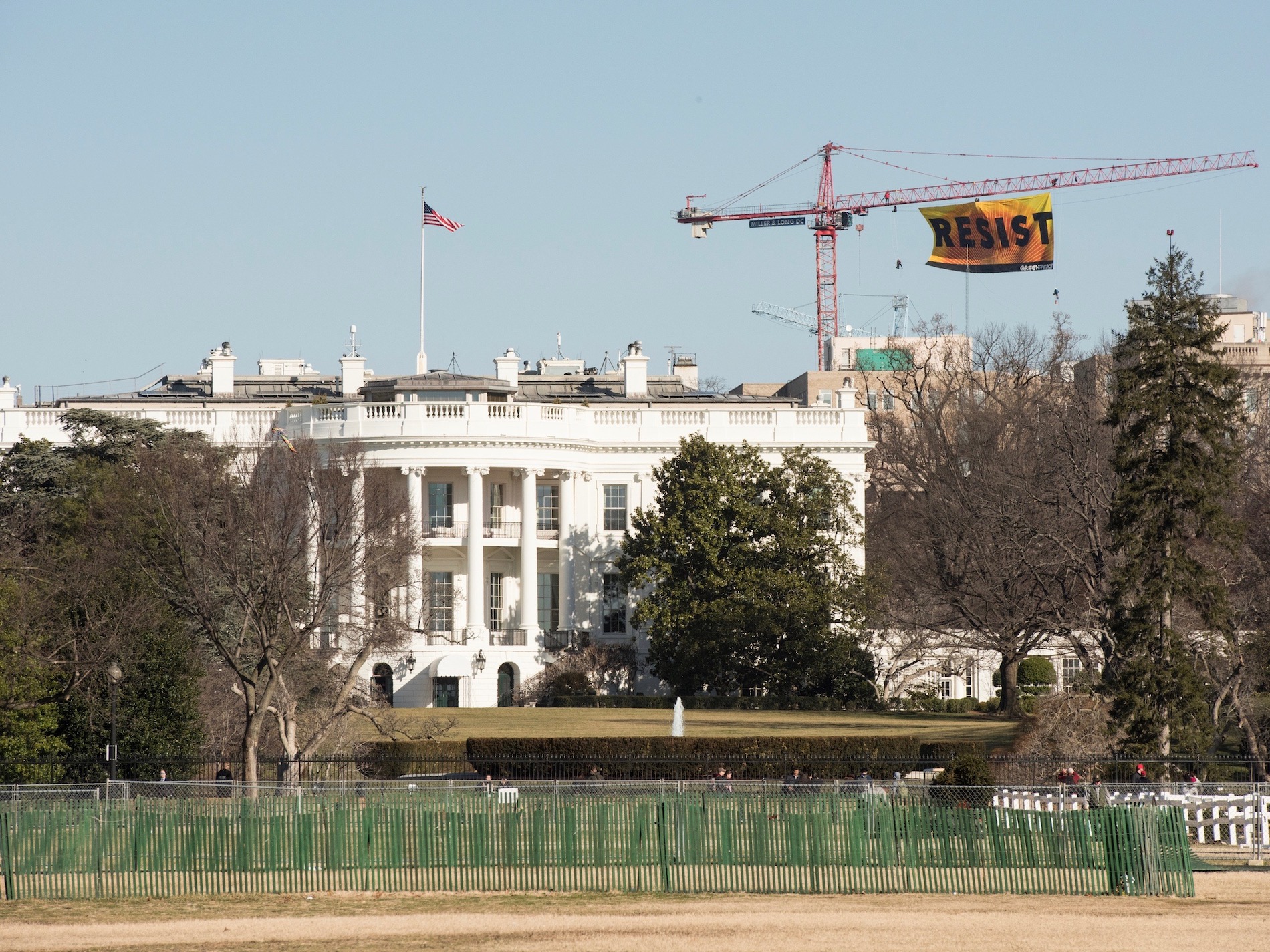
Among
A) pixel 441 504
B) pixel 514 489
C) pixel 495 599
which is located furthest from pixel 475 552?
pixel 514 489

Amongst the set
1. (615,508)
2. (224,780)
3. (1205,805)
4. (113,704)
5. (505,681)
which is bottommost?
(1205,805)

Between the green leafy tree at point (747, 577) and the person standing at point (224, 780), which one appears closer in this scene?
the person standing at point (224, 780)

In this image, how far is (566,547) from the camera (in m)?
76.2

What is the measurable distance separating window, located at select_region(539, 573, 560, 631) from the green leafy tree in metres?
6.75

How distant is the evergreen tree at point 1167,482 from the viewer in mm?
42375

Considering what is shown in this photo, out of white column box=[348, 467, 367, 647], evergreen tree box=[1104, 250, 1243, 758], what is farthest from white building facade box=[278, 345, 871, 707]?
evergreen tree box=[1104, 250, 1243, 758]

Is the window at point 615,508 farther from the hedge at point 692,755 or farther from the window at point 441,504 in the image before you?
the hedge at point 692,755

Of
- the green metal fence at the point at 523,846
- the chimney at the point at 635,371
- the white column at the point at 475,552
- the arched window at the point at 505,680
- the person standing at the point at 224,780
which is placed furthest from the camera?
the chimney at the point at 635,371

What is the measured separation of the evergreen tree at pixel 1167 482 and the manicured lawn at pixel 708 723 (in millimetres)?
7353

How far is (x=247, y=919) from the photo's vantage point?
26766 millimetres

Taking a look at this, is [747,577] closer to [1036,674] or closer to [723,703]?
[723,703]

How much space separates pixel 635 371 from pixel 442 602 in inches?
630

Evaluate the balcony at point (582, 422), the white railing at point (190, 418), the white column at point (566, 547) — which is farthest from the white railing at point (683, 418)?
the white railing at point (190, 418)

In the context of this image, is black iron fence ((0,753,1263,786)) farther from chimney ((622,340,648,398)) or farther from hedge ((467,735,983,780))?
chimney ((622,340,648,398))
